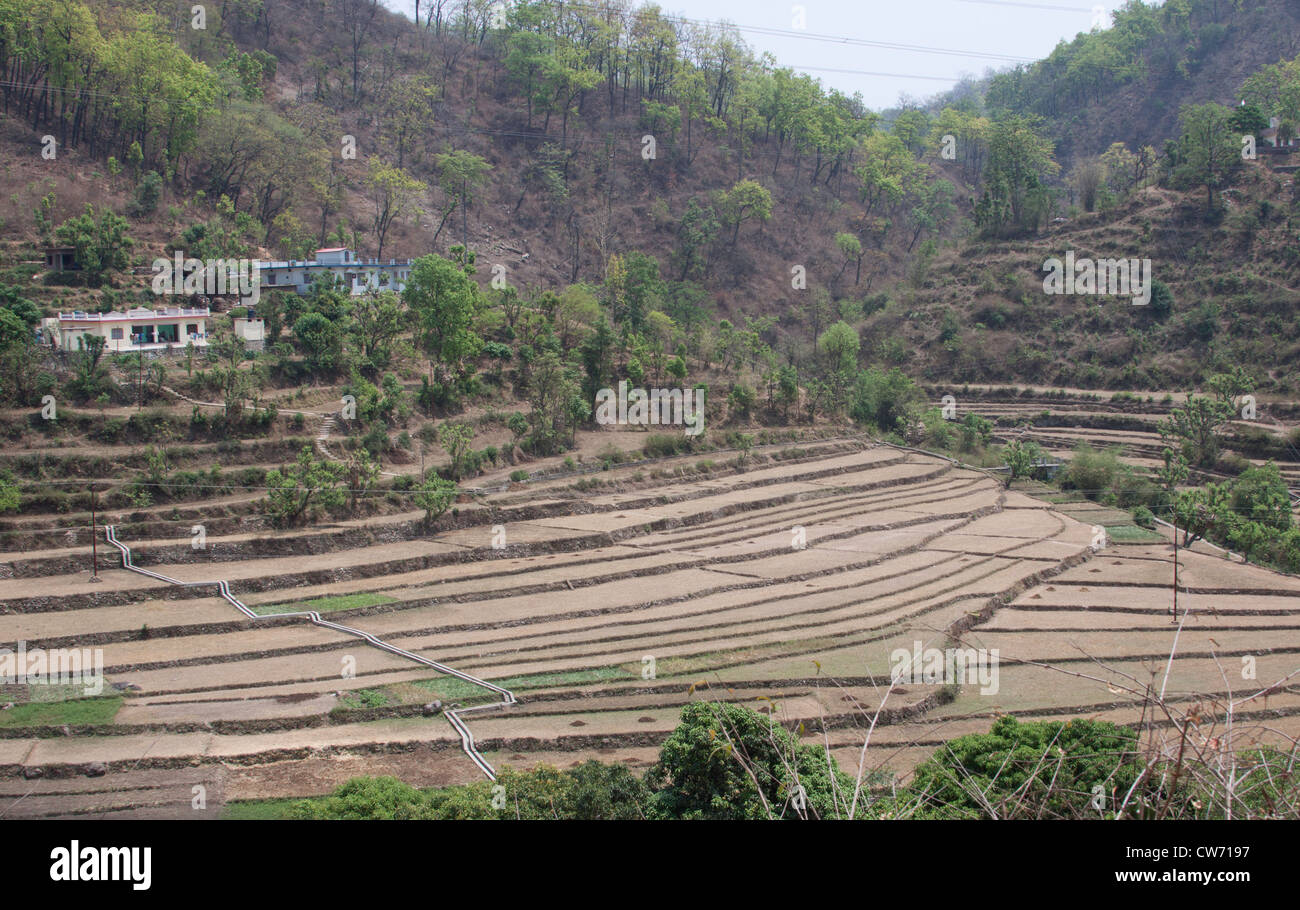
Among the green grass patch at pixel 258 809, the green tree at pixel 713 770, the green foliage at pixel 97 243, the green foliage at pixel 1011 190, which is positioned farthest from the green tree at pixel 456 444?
the green foliage at pixel 1011 190

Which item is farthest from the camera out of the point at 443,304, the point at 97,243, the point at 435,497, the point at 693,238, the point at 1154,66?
the point at 1154,66

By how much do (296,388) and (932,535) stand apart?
1989 cm

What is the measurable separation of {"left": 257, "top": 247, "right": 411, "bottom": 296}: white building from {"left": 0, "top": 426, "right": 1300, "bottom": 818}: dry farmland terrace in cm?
1288

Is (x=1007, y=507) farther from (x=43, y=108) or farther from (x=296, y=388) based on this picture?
(x=43, y=108)

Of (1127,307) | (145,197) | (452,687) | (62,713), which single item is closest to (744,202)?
(1127,307)

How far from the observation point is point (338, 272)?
38.4 meters

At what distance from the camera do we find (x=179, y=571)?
2350 centimetres

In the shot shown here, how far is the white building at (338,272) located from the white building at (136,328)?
4099mm

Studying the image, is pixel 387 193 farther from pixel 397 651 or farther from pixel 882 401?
pixel 397 651

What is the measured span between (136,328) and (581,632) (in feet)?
59.4

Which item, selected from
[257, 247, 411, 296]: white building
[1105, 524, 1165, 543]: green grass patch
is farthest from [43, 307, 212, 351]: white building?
[1105, 524, 1165, 543]: green grass patch

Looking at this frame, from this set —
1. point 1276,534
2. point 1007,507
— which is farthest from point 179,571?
point 1276,534

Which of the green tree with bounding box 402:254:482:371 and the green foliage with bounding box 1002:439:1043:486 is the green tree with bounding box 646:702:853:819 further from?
the green foliage with bounding box 1002:439:1043:486

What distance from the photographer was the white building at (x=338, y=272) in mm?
36844
